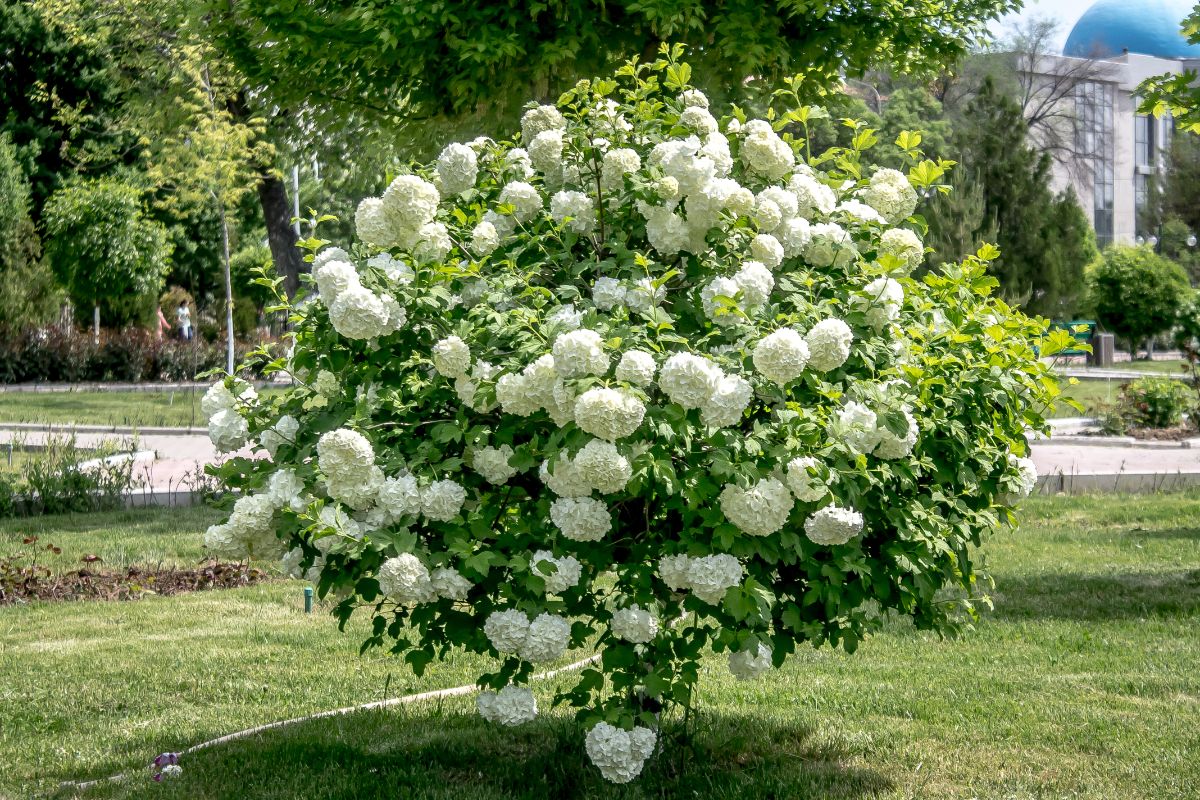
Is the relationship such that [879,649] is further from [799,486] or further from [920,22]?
[920,22]

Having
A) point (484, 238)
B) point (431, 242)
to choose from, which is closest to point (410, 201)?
point (431, 242)

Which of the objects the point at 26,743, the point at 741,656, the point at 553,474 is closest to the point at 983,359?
the point at 741,656

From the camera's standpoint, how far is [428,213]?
4102 millimetres

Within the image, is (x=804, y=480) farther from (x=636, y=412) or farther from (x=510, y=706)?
(x=510, y=706)

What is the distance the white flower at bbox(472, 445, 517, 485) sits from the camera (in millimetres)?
3900

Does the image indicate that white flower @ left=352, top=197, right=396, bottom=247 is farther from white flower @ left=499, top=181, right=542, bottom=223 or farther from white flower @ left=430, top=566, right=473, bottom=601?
white flower @ left=430, top=566, right=473, bottom=601

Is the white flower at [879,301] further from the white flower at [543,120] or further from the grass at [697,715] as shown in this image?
the grass at [697,715]

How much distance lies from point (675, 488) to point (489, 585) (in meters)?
0.72

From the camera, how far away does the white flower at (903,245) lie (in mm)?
4312

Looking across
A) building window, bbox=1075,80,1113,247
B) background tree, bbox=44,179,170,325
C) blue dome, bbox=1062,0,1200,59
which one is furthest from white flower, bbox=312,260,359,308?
blue dome, bbox=1062,0,1200,59

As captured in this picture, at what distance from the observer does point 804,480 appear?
3625 millimetres

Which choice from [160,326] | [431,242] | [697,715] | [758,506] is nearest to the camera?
[758,506]

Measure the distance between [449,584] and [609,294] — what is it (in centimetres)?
102

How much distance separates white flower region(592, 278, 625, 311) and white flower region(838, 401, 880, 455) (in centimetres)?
78
